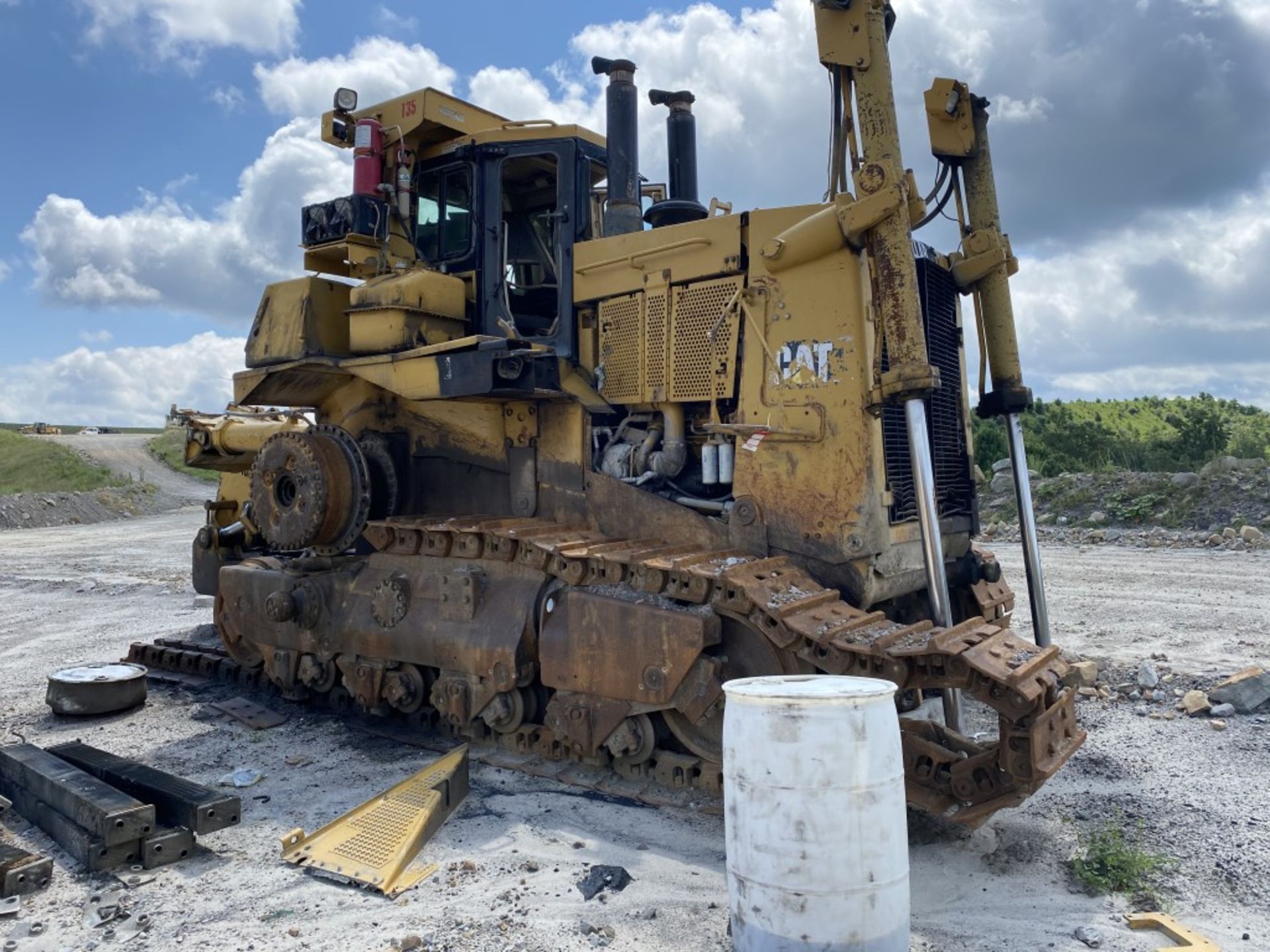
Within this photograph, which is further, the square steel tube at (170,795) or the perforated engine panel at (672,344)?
the perforated engine panel at (672,344)

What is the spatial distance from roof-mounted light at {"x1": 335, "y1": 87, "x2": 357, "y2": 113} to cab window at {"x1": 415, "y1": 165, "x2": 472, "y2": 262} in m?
0.84

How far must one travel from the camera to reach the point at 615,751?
577 centimetres

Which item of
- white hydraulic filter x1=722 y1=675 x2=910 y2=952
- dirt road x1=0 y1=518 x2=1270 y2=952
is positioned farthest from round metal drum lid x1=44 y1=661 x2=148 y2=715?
white hydraulic filter x1=722 y1=675 x2=910 y2=952

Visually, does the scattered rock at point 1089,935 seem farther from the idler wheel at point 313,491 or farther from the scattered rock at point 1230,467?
the scattered rock at point 1230,467

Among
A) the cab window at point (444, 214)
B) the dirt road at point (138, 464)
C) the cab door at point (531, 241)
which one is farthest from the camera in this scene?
the dirt road at point (138, 464)

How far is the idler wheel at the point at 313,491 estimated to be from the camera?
291 inches

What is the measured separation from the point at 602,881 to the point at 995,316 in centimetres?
484

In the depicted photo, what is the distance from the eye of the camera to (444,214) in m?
7.77

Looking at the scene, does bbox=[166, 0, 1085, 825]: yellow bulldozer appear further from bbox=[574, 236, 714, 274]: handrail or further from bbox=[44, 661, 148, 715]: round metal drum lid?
bbox=[44, 661, 148, 715]: round metal drum lid

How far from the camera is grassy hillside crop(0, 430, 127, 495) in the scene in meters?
37.8

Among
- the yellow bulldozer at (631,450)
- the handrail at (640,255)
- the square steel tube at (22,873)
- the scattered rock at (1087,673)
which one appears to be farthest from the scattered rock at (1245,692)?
the square steel tube at (22,873)

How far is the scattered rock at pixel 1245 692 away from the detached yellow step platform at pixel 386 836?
17.5 ft

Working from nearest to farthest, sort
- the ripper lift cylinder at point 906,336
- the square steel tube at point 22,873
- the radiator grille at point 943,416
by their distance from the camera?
1. the square steel tube at point 22,873
2. the ripper lift cylinder at point 906,336
3. the radiator grille at point 943,416

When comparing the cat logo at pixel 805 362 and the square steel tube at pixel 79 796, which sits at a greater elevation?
the cat logo at pixel 805 362
